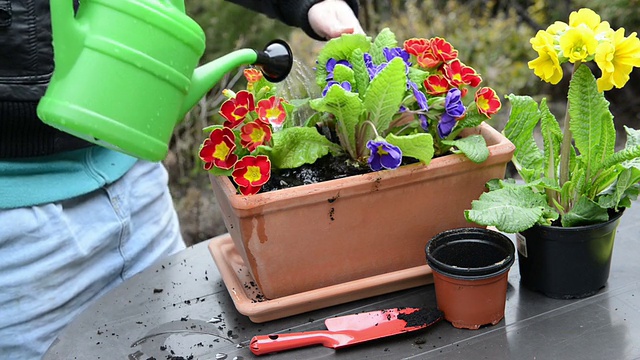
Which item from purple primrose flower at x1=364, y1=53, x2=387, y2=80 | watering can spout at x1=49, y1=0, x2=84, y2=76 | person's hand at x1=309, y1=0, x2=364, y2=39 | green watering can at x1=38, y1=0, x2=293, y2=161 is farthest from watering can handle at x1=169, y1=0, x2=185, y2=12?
person's hand at x1=309, y1=0, x2=364, y2=39

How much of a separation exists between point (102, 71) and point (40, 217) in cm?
49

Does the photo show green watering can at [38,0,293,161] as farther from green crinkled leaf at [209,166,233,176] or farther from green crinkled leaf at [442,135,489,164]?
green crinkled leaf at [442,135,489,164]

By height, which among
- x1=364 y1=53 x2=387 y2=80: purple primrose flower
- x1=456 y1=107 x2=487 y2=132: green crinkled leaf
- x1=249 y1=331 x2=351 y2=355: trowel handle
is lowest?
x1=249 y1=331 x2=351 y2=355: trowel handle

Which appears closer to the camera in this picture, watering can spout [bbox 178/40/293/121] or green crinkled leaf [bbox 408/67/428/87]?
watering can spout [bbox 178/40/293/121]

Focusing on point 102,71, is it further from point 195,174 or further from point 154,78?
point 195,174

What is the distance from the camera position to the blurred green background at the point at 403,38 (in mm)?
2834

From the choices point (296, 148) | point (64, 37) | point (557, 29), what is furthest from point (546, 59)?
point (64, 37)

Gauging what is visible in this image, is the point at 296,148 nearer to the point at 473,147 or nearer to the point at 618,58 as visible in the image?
the point at 473,147

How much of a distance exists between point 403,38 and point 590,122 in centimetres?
259

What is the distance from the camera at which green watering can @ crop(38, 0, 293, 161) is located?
78 centimetres

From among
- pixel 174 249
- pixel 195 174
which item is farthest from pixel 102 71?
pixel 195 174

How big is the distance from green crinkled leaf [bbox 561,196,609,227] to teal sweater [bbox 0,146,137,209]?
790 mm

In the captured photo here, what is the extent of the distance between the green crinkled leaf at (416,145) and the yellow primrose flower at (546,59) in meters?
0.18

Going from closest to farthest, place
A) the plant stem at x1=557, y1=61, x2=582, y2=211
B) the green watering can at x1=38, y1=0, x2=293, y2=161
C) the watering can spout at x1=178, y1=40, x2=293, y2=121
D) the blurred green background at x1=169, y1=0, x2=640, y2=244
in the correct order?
the green watering can at x1=38, y1=0, x2=293, y2=161 → the watering can spout at x1=178, y1=40, x2=293, y2=121 → the plant stem at x1=557, y1=61, x2=582, y2=211 → the blurred green background at x1=169, y1=0, x2=640, y2=244
